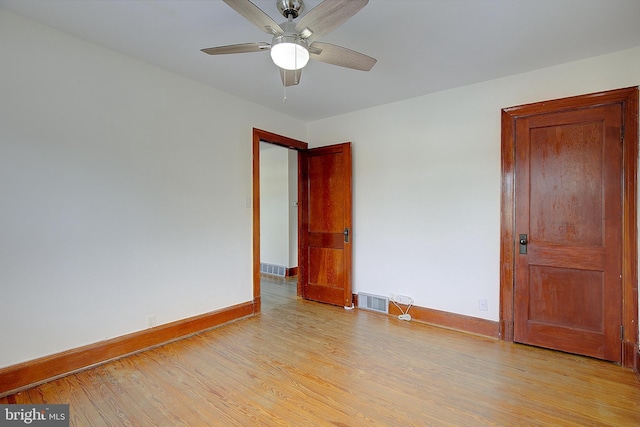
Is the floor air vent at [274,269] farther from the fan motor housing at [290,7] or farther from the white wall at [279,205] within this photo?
the fan motor housing at [290,7]

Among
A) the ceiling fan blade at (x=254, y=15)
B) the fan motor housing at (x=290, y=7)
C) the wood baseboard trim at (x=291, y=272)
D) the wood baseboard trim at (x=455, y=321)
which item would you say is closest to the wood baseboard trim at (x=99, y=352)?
the wood baseboard trim at (x=455, y=321)

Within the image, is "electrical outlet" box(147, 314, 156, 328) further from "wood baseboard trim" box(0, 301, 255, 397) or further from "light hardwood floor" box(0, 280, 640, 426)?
"light hardwood floor" box(0, 280, 640, 426)

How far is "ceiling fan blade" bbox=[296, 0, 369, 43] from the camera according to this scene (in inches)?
59.1

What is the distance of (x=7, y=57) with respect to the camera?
2.06m

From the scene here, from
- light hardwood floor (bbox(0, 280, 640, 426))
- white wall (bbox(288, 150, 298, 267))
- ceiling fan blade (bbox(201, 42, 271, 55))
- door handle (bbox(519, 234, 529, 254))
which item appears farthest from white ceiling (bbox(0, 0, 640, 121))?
white wall (bbox(288, 150, 298, 267))

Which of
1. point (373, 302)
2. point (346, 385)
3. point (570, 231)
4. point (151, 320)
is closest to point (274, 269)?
point (373, 302)

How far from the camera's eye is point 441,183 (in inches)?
132

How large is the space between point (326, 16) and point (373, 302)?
3.15 meters

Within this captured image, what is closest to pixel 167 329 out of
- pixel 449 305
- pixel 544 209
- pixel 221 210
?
pixel 221 210

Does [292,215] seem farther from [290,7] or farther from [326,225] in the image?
[290,7]

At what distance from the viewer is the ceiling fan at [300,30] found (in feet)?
5.04

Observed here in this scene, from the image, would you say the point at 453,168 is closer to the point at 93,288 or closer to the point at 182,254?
the point at 182,254

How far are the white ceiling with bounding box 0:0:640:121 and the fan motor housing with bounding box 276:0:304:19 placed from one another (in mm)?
70

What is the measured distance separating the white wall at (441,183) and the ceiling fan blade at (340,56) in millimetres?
1619
